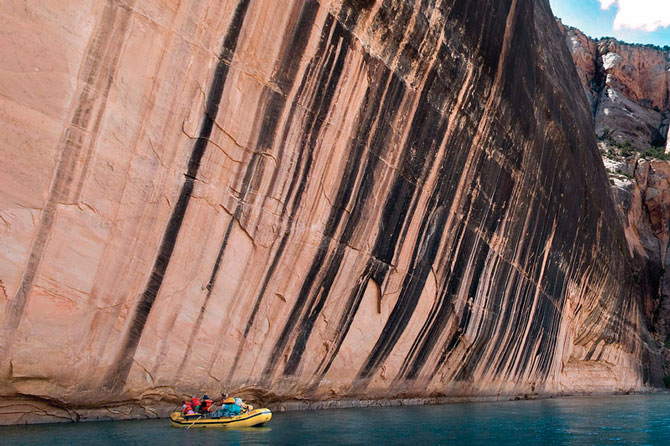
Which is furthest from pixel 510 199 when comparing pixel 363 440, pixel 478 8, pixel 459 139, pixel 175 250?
pixel 175 250

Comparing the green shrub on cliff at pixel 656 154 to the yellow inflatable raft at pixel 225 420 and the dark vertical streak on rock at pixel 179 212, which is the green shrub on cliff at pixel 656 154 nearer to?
the yellow inflatable raft at pixel 225 420

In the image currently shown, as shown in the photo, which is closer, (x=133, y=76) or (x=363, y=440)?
(x=133, y=76)

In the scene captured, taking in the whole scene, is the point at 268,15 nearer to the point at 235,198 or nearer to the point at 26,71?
the point at 235,198

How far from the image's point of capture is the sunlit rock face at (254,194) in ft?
26.7

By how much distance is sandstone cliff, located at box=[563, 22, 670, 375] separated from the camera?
1597 inches

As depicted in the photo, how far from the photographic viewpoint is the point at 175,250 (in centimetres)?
965

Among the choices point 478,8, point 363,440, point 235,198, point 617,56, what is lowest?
point 363,440

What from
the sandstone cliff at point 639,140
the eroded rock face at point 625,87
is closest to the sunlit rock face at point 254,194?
the sandstone cliff at point 639,140

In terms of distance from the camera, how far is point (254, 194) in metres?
10.5

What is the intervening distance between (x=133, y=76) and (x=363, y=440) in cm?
692

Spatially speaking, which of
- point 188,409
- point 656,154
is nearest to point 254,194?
point 188,409

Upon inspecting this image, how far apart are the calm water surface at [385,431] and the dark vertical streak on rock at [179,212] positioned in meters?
1.17

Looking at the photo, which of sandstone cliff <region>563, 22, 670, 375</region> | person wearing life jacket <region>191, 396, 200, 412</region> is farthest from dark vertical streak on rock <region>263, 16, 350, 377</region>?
sandstone cliff <region>563, 22, 670, 375</region>

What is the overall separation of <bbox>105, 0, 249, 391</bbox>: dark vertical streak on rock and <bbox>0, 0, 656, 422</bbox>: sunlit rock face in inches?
1.4
